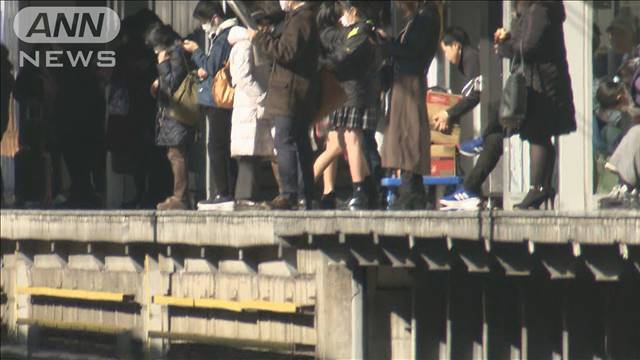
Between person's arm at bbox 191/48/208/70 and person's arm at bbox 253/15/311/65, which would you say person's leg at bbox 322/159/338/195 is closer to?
person's arm at bbox 253/15/311/65

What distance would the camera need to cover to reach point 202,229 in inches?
701

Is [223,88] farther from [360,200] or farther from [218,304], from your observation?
[360,200]

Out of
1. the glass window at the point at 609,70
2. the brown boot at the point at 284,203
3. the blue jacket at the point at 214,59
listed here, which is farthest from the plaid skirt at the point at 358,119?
the glass window at the point at 609,70

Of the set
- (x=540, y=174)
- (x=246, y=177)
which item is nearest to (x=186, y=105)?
(x=246, y=177)

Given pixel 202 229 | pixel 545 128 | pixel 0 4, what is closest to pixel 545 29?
pixel 545 128

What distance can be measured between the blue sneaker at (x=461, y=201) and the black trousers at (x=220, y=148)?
5.81 ft

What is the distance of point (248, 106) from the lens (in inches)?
706

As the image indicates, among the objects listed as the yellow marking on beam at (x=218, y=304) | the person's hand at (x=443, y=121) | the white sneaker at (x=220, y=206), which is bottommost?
the yellow marking on beam at (x=218, y=304)

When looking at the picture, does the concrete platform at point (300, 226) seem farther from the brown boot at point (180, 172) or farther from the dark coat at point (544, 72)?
the dark coat at point (544, 72)

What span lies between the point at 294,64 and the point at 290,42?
0.20m

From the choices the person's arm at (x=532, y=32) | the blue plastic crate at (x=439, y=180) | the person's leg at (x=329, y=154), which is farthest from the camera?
the blue plastic crate at (x=439, y=180)

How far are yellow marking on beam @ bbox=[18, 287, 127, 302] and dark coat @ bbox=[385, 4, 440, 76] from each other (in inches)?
155

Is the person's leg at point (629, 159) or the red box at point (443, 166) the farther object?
the red box at point (443, 166)

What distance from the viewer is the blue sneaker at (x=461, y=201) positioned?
1742 centimetres
